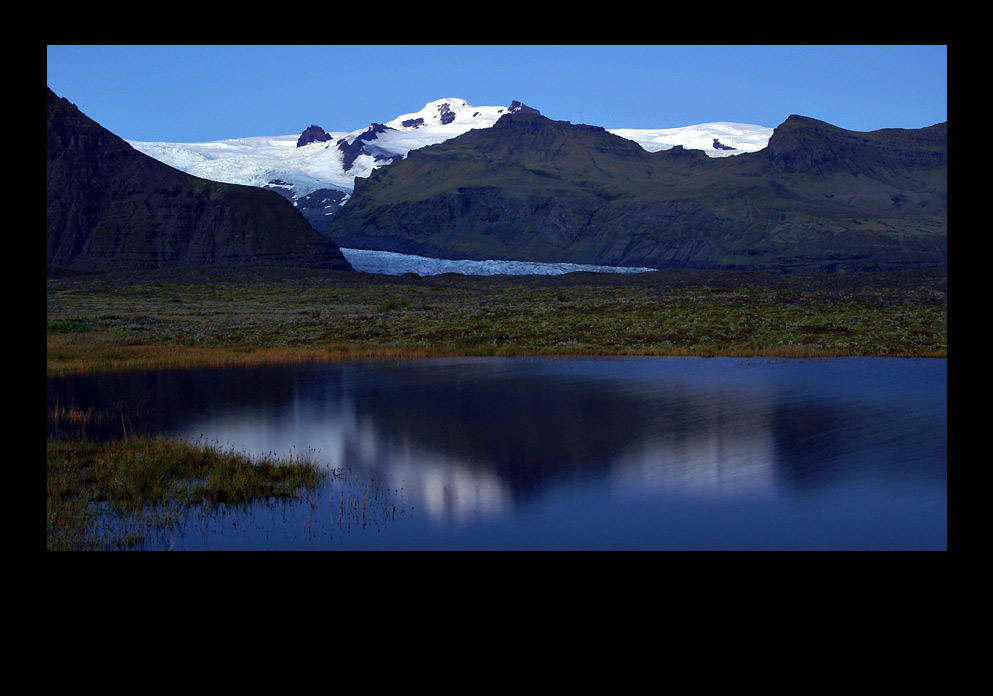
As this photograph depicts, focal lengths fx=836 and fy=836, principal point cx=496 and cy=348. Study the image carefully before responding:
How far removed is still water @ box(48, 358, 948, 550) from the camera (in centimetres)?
1636

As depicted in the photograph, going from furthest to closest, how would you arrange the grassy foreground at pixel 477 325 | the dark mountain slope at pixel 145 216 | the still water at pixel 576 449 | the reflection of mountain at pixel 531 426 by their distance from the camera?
the dark mountain slope at pixel 145 216 → the grassy foreground at pixel 477 325 → the reflection of mountain at pixel 531 426 → the still water at pixel 576 449

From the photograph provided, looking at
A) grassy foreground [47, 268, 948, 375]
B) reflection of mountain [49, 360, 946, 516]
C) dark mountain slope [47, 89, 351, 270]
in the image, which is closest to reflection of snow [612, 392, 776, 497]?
reflection of mountain [49, 360, 946, 516]

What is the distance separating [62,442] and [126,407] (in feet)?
28.1

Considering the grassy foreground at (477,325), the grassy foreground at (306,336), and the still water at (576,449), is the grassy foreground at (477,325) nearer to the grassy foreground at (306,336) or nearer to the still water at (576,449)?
the grassy foreground at (306,336)

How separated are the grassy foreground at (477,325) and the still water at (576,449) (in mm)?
7330

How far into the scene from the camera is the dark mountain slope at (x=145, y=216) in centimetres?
17025

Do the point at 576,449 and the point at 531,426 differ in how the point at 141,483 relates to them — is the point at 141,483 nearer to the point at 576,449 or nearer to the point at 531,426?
the point at 576,449

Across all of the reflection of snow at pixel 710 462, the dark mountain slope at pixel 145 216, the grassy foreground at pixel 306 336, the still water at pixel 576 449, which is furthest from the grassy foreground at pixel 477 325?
the dark mountain slope at pixel 145 216

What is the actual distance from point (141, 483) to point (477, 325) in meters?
47.3

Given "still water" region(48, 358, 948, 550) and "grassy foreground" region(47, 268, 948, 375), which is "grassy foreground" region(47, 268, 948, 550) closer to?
"grassy foreground" region(47, 268, 948, 375)

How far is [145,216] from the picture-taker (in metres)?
175

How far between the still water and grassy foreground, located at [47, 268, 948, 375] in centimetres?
733
